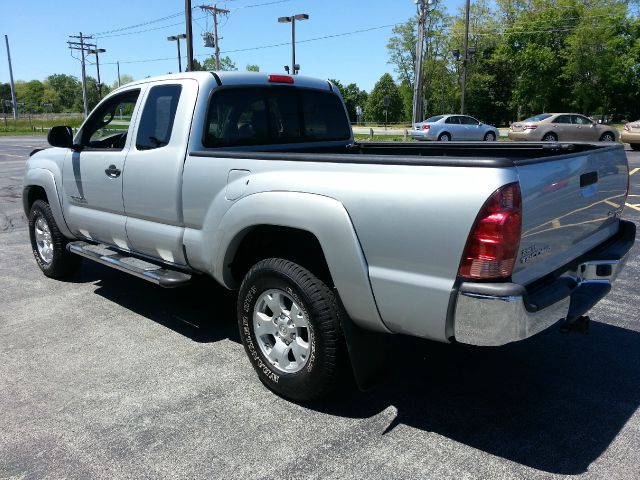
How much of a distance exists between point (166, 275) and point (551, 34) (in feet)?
205

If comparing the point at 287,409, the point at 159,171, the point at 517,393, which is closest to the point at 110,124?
the point at 159,171

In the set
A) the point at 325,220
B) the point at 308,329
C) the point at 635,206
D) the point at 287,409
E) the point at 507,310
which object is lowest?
the point at 287,409

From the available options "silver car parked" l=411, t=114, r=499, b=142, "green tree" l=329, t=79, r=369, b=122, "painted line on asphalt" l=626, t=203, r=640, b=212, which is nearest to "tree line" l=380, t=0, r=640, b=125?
"green tree" l=329, t=79, r=369, b=122

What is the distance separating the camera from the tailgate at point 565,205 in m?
2.62

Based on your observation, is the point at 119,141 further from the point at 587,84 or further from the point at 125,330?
the point at 587,84

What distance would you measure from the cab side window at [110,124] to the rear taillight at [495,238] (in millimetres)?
3321

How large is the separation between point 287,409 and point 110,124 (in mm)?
3316

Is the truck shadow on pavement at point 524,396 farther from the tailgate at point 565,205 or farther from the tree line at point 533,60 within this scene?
the tree line at point 533,60

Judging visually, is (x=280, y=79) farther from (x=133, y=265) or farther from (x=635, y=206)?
(x=635, y=206)

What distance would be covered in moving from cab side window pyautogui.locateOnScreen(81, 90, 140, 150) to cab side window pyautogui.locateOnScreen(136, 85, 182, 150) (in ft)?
1.10

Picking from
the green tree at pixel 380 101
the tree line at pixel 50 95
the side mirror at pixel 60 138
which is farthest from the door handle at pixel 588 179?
the tree line at pixel 50 95

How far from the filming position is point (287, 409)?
11.1 ft

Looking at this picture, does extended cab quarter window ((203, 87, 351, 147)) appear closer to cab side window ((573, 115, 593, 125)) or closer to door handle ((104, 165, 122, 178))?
door handle ((104, 165, 122, 178))

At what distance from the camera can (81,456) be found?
291 centimetres
